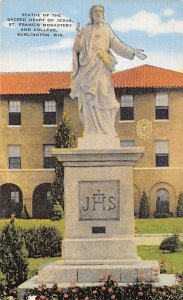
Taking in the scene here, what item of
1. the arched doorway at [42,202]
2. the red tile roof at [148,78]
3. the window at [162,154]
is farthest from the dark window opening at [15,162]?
the window at [162,154]

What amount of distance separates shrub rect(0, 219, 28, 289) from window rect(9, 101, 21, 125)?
17.8m

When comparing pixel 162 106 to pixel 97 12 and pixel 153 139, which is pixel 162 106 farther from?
pixel 97 12

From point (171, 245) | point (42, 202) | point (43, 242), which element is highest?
point (42, 202)

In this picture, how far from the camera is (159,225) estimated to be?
27.5m

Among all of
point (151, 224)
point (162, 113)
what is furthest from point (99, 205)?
point (162, 113)

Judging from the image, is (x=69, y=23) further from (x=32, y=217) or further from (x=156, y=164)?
(x=156, y=164)

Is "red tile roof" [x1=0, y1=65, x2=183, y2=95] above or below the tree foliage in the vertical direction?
above

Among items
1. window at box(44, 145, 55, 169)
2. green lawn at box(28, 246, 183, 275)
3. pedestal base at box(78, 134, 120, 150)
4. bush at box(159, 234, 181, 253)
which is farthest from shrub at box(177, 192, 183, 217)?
pedestal base at box(78, 134, 120, 150)

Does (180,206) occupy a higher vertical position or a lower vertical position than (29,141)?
lower

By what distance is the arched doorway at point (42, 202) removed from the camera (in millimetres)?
29484

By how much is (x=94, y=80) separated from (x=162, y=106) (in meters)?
18.3

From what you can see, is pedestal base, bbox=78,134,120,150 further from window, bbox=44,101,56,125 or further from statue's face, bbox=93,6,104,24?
window, bbox=44,101,56,125

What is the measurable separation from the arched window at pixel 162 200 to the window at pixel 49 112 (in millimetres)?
5379

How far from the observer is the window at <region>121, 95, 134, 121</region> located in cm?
3266
